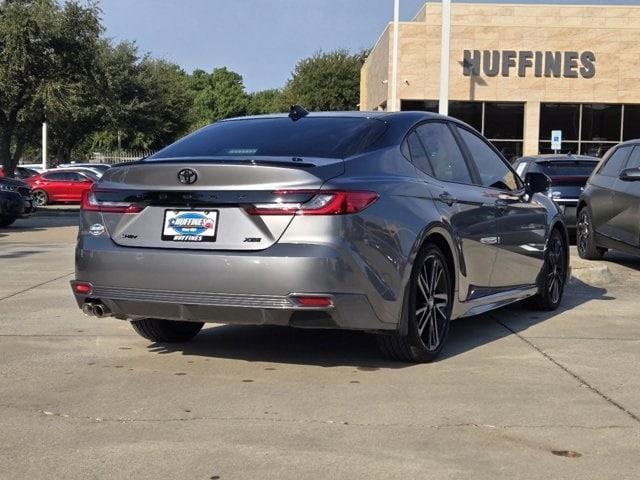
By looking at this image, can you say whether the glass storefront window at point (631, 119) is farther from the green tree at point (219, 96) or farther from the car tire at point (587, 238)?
the green tree at point (219, 96)

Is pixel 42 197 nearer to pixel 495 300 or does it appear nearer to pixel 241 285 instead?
pixel 495 300

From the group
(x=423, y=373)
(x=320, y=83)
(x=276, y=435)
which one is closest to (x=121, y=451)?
(x=276, y=435)

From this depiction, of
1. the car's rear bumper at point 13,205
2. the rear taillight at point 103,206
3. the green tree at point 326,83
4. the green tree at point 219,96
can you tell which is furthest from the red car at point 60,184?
the green tree at point 219,96

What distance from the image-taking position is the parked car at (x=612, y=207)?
10.8 m

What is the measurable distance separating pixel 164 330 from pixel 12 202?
13.7 m

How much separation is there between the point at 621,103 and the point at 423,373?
35.7m

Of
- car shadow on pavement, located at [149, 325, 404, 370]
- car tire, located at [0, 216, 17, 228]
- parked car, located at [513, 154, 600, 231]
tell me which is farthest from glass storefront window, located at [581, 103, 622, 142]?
car shadow on pavement, located at [149, 325, 404, 370]

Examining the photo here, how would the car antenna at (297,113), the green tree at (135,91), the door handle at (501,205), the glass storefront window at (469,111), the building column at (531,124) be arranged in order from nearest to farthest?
the car antenna at (297,113)
the door handle at (501,205)
the building column at (531,124)
the glass storefront window at (469,111)
the green tree at (135,91)

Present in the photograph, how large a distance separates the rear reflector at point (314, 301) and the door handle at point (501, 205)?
2320 mm

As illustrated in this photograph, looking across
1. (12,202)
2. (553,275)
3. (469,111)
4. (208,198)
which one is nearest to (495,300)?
(553,275)

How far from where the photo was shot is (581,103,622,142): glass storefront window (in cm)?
3884

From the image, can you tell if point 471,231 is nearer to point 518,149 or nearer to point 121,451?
point 121,451

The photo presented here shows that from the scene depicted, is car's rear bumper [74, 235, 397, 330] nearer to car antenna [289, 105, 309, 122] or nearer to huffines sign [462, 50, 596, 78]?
car antenna [289, 105, 309, 122]

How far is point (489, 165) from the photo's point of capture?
24.1 ft
